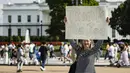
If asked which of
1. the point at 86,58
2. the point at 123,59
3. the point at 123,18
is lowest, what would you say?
the point at 123,18

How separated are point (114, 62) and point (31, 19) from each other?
96.5 meters

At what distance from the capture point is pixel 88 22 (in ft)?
29.8

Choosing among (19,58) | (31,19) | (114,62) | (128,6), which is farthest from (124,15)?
(31,19)

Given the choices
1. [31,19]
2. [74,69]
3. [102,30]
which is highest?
[102,30]

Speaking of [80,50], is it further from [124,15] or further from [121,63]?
[124,15]

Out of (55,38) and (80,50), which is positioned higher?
(80,50)

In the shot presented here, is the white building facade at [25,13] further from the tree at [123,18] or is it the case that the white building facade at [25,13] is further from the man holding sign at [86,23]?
the man holding sign at [86,23]

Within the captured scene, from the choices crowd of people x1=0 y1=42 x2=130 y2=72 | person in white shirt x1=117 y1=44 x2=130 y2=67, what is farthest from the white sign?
person in white shirt x1=117 y1=44 x2=130 y2=67

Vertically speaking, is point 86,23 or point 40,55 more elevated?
point 86,23

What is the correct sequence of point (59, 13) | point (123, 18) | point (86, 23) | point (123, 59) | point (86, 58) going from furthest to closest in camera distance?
point (123, 18)
point (59, 13)
point (123, 59)
point (86, 23)
point (86, 58)

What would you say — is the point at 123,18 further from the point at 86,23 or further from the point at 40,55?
the point at 86,23

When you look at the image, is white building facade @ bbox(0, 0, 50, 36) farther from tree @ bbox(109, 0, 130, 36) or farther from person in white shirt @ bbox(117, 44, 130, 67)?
person in white shirt @ bbox(117, 44, 130, 67)

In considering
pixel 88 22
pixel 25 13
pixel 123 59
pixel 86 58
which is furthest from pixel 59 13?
pixel 86 58

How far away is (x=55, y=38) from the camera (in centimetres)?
7506
